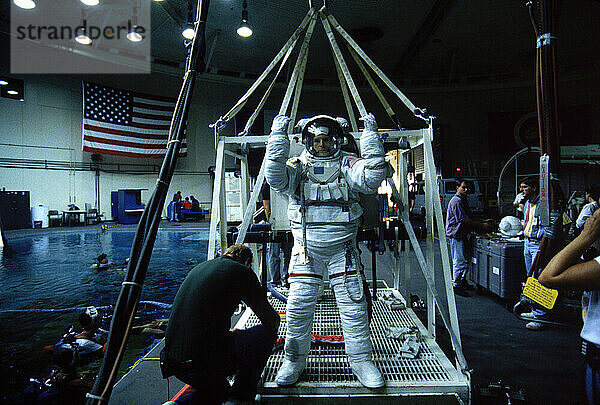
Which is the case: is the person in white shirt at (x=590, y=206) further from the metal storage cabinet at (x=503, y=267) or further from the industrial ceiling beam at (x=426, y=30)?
the industrial ceiling beam at (x=426, y=30)

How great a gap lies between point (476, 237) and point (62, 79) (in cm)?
1987

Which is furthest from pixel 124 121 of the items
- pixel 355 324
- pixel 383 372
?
pixel 383 372

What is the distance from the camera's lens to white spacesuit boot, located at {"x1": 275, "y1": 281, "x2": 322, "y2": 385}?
8.79ft

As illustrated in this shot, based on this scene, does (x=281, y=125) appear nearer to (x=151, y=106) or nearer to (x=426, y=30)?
(x=426, y=30)

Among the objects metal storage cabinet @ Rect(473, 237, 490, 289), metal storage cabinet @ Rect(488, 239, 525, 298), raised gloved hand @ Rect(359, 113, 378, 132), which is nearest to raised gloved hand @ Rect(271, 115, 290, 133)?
raised gloved hand @ Rect(359, 113, 378, 132)

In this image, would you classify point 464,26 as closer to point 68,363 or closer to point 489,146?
point 489,146

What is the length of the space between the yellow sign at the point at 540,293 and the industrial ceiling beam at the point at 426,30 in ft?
39.9

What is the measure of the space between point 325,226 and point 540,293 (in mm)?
1543

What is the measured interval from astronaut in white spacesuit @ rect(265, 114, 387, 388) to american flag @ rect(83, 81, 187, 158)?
1687cm

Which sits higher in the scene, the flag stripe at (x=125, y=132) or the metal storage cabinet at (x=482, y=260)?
the flag stripe at (x=125, y=132)

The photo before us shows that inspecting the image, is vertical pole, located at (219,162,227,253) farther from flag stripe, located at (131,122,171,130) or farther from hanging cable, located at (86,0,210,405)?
flag stripe, located at (131,122,171,130)

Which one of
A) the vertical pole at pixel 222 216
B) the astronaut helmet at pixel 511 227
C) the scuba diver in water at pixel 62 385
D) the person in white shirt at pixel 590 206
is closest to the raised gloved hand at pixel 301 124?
the vertical pole at pixel 222 216

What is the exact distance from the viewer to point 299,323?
8.86 ft

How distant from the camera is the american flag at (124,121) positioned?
16.3m
